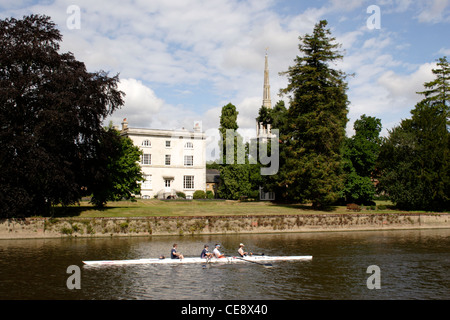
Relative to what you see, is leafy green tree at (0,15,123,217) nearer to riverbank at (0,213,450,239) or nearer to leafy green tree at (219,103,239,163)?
riverbank at (0,213,450,239)

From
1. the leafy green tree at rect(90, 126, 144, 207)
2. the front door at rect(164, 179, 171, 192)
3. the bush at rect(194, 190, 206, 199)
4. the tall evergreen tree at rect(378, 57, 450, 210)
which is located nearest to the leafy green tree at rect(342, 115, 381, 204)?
the tall evergreen tree at rect(378, 57, 450, 210)

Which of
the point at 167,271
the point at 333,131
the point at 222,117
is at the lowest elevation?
the point at 167,271

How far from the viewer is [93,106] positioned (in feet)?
126

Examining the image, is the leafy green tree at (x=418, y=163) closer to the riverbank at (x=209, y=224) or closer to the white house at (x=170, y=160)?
the riverbank at (x=209, y=224)

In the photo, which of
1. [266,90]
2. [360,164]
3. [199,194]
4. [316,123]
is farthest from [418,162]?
[266,90]

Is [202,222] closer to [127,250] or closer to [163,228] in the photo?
[163,228]

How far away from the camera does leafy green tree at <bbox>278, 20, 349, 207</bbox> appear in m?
48.0

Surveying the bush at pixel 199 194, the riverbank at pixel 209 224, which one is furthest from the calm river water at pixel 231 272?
the bush at pixel 199 194

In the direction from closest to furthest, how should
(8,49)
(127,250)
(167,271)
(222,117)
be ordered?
(167,271)
(127,250)
(8,49)
(222,117)

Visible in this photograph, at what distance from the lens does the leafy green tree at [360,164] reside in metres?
56.8

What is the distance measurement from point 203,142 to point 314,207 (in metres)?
28.7

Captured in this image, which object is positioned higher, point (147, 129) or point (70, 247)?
point (147, 129)
